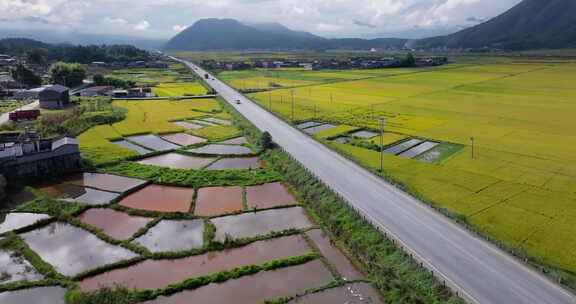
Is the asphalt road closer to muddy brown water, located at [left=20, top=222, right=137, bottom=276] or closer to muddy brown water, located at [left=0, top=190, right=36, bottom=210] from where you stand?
muddy brown water, located at [left=20, top=222, right=137, bottom=276]

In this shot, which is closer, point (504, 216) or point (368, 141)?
point (504, 216)

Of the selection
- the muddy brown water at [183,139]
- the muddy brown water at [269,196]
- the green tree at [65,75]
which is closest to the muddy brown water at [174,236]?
the muddy brown water at [269,196]

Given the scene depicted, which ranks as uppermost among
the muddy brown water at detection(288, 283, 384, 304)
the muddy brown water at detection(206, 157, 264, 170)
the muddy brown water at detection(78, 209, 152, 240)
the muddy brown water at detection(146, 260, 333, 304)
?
the muddy brown water at detection(206, 157, 264, 170)

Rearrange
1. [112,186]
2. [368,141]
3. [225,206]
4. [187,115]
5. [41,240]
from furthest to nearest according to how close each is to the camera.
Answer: [187,115] → [368,141] → [112,186] → [225,206] → [41,240]

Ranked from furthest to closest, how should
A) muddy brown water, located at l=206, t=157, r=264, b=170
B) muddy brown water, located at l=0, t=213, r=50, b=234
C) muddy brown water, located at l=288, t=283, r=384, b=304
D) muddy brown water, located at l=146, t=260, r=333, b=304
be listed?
muddy brown water, located at l=206, t=157, r=264, b=170, muddy brown water, located at l=0, t=213, r=50, b=234, muddy brown water, located at l=146, t=260, r=333, b=304, muddy brown water, located at l=288, t=283, r=384, b=304

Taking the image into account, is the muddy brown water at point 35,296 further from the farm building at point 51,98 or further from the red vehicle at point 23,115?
the farm building at point 51,98

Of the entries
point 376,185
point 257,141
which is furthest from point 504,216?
point 257,141

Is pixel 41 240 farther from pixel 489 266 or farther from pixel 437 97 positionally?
pixel 437 97

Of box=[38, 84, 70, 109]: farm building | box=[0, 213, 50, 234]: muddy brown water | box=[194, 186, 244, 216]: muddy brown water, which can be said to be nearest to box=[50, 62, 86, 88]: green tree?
box=[38, 84, 70, 109]: farm building
